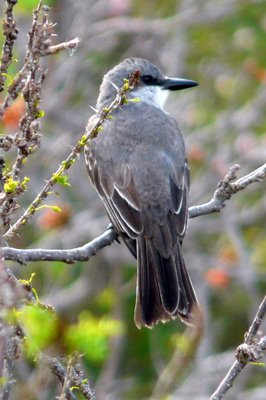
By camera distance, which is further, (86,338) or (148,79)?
(148,79)

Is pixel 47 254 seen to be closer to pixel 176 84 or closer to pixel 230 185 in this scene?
pixel 230 185

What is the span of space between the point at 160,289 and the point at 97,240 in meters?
1.03

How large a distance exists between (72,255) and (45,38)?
133cm

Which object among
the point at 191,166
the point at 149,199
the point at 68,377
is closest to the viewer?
the point at 68,377

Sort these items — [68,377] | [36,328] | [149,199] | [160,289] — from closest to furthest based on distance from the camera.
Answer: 1. [36,328]
2. [68,377]
3. [160,289]
4. [149,199]

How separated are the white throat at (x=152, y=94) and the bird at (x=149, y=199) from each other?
1.42ft

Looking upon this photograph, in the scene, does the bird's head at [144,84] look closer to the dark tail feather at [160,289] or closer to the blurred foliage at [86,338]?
the dark tail feather at [160,289]

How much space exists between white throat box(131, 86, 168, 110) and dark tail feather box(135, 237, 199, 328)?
142cm

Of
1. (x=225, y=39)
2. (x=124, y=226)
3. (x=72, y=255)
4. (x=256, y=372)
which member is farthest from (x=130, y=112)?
(x=225, y=39)

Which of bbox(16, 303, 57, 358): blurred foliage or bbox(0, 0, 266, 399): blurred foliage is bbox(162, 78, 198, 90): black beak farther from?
bbox(16, 303, 57, 358): blurred foliage

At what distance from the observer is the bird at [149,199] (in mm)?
5402

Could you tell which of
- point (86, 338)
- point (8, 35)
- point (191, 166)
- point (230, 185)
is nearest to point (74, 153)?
point (8, 35)

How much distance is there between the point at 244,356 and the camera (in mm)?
3275

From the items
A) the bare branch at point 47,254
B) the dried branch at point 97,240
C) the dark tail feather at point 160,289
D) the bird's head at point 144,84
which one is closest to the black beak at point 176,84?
the bird's head at point 144,84
